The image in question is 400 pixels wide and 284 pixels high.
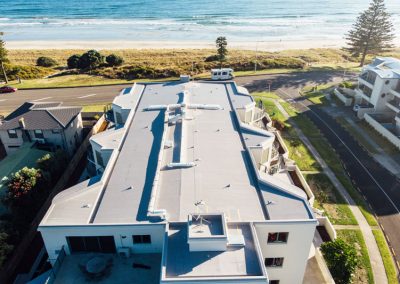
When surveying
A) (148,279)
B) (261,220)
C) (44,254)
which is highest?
(261,220)

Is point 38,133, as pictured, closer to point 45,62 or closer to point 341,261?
point 341,261

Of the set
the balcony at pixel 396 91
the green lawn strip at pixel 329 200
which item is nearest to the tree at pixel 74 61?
the green lawn strip at pixel 329 200

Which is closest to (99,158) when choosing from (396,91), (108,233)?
(108,233)

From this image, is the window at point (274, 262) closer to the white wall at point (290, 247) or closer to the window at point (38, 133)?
the white wall at point (290, 247)

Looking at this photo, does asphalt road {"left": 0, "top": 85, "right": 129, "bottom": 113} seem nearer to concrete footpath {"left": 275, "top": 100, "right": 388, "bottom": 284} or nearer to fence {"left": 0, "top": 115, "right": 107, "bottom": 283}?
fence {"left": 0, "top": 115, "right": 107, "bottom": 283}

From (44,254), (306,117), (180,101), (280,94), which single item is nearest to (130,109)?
(180,101)

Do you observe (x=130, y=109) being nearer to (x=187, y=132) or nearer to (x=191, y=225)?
(x=187, y=132)

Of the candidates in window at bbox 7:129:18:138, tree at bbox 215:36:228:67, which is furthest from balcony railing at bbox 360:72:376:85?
window at bbox 7:129:18:138

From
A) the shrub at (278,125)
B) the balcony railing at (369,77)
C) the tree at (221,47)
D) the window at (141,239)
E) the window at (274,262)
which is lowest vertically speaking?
the shrub at (278,125)
